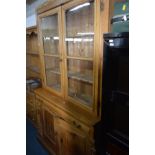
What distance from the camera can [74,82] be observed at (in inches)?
82.3

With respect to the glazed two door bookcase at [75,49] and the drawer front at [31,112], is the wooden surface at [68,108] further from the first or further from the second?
the drawer front at [31,112]

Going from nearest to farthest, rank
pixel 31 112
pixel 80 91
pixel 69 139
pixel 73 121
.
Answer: pixel 73 121 < pixel 69 139 < pixel 80 91 < pixel 31 112

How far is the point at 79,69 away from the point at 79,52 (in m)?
0.23

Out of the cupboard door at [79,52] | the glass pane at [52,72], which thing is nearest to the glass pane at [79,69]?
the cupboard door at [79,52]

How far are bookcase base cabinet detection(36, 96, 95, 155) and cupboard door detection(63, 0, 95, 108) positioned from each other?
10.5 inches

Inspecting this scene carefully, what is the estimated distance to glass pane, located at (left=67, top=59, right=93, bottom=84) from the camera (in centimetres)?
189

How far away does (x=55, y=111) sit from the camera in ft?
6.56

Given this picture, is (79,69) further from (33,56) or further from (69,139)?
(33,56)

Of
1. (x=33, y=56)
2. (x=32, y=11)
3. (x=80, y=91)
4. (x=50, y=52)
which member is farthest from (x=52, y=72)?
(x=32, y=11)

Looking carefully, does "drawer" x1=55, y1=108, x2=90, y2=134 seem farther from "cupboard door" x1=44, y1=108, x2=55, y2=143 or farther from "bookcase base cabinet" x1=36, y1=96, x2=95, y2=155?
"cupboard door" x1=44, y1=108, x2=55, y2=143

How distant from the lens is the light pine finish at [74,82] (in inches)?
56.7
